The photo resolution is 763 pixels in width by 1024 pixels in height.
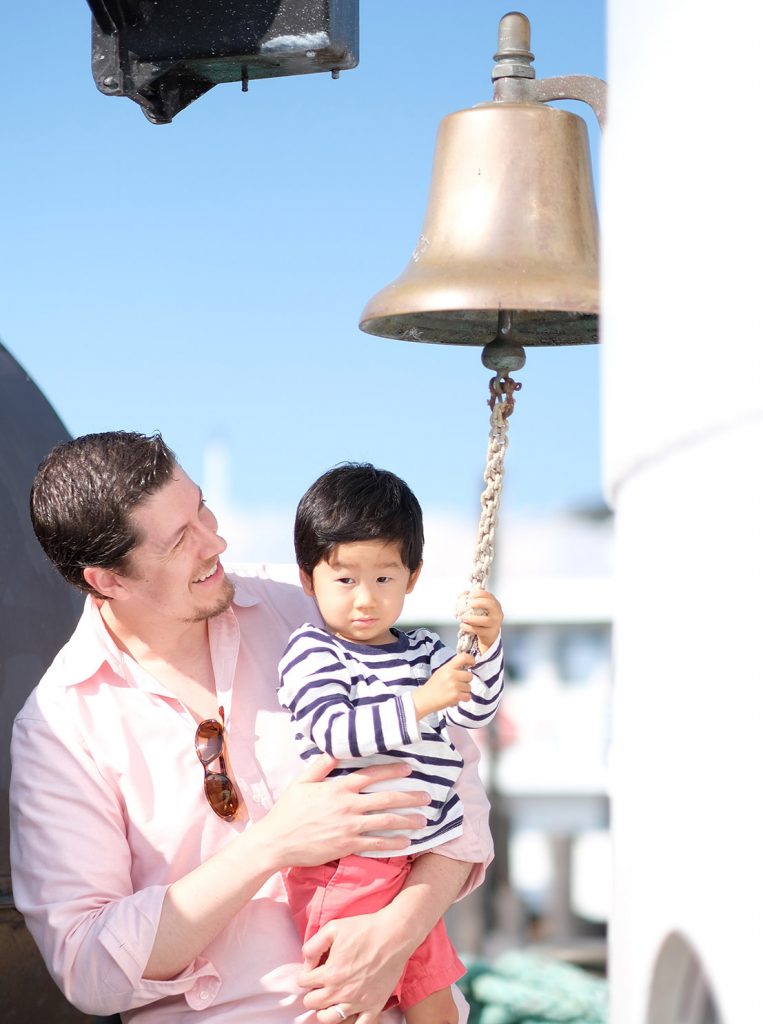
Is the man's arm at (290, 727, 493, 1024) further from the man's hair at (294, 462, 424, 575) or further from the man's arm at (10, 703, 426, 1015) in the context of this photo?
the man's hair at (294, 462, 424, 575)

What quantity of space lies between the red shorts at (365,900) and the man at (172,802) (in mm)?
30

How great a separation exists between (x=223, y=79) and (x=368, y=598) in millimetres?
1096

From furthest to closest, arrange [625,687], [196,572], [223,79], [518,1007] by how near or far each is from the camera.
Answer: [518,1007] → [223,79] → [196,572] → [625,687]

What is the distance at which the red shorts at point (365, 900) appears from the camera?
208 centimetres

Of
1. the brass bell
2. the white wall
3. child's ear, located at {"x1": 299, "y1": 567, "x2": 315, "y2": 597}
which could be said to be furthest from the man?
the white wall

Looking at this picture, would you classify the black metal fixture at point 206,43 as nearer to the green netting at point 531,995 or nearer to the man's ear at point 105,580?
the man's ear at point 105,580

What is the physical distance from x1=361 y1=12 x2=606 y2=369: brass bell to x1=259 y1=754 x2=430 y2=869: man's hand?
70 cm

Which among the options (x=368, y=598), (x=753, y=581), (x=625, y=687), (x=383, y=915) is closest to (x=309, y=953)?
(x=383, y=915)

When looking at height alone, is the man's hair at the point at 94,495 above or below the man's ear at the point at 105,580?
above

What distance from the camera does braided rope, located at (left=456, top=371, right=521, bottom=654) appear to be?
5.78 feet

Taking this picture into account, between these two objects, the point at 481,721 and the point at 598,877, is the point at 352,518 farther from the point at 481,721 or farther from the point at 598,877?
the point at 598,877

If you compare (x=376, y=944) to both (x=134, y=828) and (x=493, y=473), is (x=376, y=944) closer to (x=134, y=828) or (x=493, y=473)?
(x=134, y=828)

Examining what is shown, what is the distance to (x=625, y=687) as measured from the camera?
110 cm

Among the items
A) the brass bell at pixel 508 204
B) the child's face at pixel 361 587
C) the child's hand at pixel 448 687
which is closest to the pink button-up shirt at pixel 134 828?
the child's face at pixel 361 587
